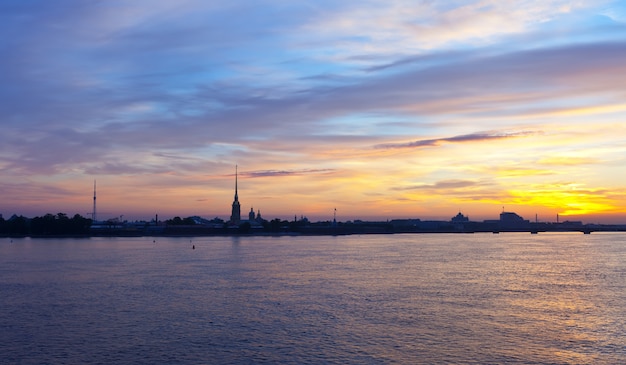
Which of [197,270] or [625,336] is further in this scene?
[197,270]

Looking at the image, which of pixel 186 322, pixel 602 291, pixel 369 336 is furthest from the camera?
pixel 602 291

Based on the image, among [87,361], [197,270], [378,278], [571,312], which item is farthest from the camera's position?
[197,270]

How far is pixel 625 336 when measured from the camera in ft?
122

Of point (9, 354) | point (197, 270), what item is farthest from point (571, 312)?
point (197, 270)

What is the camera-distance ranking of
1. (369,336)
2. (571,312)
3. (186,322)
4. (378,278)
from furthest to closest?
(378,278) → (571,312) → (186,322) → (369,336)

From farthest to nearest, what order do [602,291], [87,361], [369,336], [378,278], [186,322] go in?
[378,278]
[602,291]
[186,322]
[369,336]
[87,361]

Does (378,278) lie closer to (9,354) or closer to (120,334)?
(120,334)

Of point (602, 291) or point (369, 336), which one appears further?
point (602, 291)

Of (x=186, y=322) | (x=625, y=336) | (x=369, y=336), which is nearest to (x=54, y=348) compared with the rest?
(x=186, y=322)

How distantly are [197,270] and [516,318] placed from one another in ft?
155

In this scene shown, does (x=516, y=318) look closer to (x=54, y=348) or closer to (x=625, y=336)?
(x=625, y=336)

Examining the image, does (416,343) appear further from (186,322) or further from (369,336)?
(186,322)

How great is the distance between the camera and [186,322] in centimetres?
4141

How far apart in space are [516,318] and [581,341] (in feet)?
23.6
